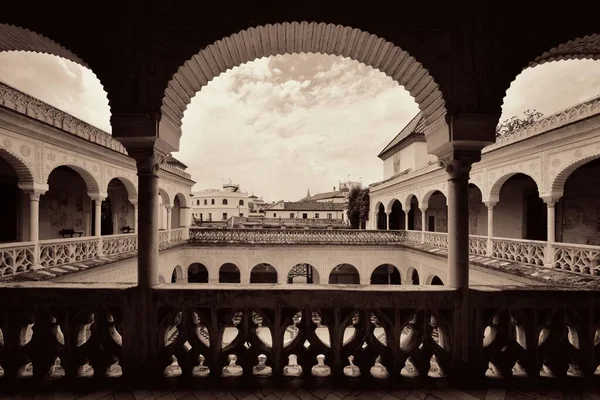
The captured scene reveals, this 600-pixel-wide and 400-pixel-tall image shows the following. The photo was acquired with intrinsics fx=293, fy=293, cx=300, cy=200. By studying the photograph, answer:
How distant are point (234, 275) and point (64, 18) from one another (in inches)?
941

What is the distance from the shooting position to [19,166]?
7.59 metres

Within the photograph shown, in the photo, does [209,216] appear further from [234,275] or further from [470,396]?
[470,396]

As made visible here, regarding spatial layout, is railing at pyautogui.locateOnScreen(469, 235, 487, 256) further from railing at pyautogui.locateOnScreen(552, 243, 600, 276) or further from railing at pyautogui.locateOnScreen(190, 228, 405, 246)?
railing at pyautogui.locateOnScreen(190, 228, 405, 246)

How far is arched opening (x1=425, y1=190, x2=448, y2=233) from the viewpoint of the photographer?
680 inches

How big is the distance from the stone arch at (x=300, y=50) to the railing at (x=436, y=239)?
1127 centimetres

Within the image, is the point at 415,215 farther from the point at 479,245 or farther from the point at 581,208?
the point at 581,208

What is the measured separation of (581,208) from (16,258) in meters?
17.5

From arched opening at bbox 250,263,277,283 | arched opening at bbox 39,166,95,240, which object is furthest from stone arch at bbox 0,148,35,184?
arched opening at bbox 250,263,277,283

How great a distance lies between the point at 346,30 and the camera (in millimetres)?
2795

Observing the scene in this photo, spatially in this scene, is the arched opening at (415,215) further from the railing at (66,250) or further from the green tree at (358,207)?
the railing at (66,250)

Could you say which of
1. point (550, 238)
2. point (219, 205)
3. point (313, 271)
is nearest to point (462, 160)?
point (550, 238)

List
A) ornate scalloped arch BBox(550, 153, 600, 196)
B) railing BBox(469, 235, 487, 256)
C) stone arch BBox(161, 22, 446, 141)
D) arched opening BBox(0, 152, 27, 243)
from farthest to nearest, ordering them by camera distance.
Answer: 1. railing BBox(469, 235, 487, 256)
2. arched opening BBox(0, 152, 27, 243)
3. ornate scalloped arch BBox(550, 153, 600, 196)
4. stone arch BBox(161, 22, 446, 141)

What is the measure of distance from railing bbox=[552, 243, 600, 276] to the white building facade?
190 feet

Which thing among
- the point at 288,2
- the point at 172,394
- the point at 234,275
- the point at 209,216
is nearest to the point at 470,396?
the point at 172,394
